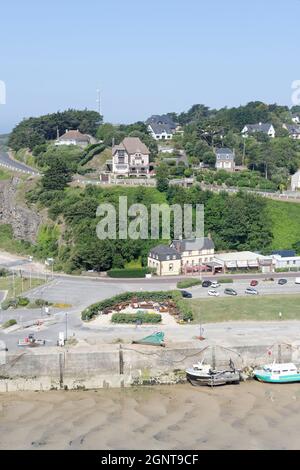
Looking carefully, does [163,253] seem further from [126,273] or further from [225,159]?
[225,159]

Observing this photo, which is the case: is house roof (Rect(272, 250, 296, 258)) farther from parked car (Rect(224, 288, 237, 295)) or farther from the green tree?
the green tree

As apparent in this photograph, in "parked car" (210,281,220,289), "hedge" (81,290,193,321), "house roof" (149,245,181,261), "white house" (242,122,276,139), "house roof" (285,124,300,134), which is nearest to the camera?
"hedge" (81,290,193,321)

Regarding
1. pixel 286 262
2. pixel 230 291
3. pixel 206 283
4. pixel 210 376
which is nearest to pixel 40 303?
pixel 206 283

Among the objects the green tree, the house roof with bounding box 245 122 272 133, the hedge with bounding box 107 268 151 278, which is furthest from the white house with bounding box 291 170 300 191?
the hedge with bounding box 107 268 151 278
